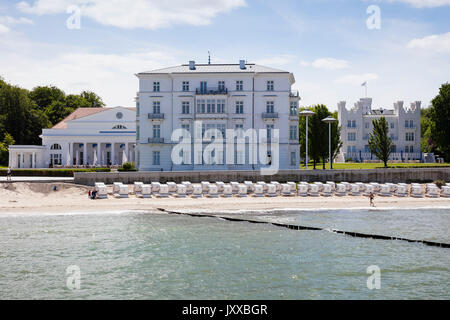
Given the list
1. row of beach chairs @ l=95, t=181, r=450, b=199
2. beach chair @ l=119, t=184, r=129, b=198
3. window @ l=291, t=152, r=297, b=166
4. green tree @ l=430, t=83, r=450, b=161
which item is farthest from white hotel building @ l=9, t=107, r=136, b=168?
green tree @ l=430, t=83, r=450, b=161

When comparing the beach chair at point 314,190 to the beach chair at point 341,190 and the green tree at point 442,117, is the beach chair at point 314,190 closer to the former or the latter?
the beach chair at point 341,190

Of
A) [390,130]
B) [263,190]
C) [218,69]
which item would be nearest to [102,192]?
[263,190]

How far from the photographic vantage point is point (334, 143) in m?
55.6

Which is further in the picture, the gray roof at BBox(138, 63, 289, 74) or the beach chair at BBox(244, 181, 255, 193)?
the gray roof at BBox(138, 63, 289, 74)

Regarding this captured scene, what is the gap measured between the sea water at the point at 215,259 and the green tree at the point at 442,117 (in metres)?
43.8

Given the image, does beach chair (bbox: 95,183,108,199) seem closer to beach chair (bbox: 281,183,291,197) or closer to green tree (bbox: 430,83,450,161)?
beach chair (bbox: 281,183,291,197)

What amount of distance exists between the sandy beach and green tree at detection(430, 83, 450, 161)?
1345 inches

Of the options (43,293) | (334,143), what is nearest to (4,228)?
(43,293)

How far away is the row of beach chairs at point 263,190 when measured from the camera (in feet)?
126

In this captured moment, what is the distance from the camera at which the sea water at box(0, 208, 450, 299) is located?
1556 cm

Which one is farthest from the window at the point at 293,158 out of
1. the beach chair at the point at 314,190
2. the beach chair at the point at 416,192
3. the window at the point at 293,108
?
the beach chair at the point at 416,192

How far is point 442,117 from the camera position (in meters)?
69.0

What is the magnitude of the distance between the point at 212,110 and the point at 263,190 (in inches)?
744

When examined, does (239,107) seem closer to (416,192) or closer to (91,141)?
(416,192)
